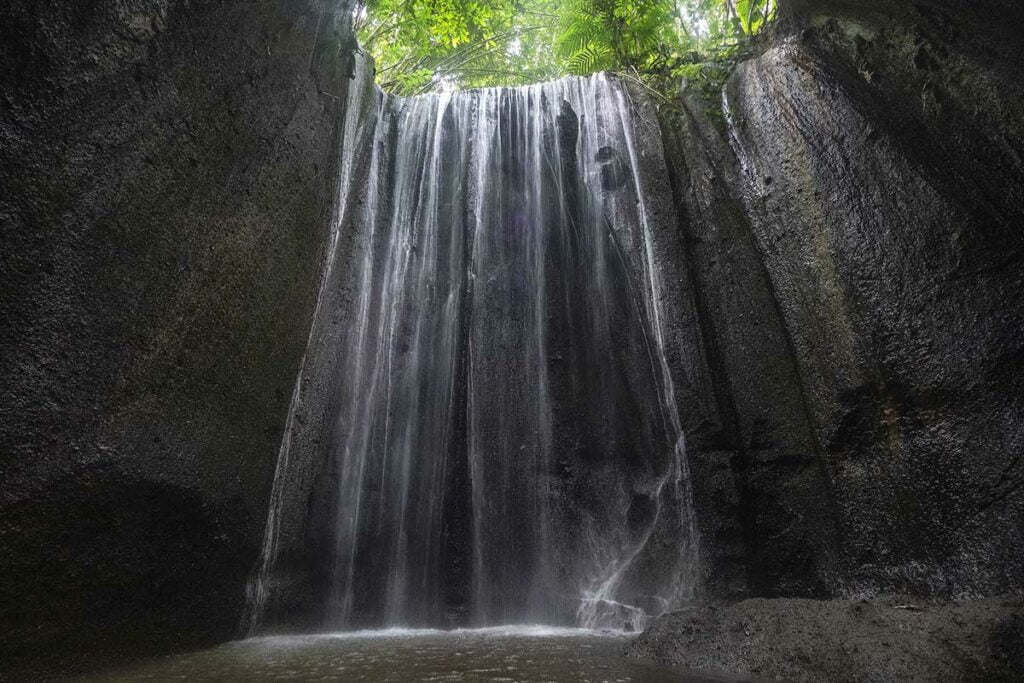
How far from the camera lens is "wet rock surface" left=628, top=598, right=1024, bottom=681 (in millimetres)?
3039

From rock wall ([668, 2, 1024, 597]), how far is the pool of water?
2015 mm

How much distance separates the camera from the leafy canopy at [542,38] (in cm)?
803

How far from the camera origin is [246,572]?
4902mm

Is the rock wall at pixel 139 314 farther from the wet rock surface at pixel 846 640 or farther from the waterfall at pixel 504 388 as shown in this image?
the wet rock surface at pixel 846 640

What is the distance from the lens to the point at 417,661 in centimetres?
356

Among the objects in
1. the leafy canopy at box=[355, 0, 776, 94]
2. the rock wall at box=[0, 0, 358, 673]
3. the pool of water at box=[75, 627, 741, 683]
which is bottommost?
the pool of water at box=[75, 627, 741, 683]

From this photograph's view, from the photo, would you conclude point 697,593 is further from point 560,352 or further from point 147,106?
point 147,106

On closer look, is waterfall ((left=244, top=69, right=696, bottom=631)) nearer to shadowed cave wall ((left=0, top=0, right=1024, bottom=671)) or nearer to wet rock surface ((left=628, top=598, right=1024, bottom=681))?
shadowed cave wall ((left=0, top=0, right=1024, bottom=671))

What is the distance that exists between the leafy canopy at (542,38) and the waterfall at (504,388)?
2.82ft

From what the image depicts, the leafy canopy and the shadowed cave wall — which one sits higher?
the leafy canopy

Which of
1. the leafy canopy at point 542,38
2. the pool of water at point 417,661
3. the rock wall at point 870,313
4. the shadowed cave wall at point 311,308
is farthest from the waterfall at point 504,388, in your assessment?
the pool of water at point 417,661

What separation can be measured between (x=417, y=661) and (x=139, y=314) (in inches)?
121

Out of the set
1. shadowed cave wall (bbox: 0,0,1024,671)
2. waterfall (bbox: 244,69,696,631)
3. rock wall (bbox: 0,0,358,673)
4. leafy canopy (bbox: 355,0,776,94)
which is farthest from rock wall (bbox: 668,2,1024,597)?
rock wall (bbox: 0,0,358,673)

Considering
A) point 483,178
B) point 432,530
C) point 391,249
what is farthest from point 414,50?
point 432,530
